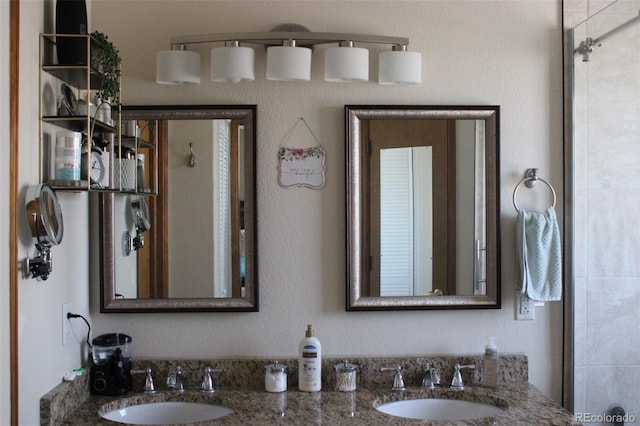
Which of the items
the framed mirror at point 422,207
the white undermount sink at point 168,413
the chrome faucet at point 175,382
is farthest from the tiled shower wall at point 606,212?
the chrome faucet at point 175,382

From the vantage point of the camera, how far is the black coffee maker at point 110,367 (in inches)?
90.0

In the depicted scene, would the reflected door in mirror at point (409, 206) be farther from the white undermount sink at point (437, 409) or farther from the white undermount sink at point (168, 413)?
the white undermount sink at point (168, 413)

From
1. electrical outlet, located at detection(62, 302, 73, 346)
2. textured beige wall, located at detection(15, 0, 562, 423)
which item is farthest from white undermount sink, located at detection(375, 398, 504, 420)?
electrical outlet, located at detection(62, 302, 73, 346)

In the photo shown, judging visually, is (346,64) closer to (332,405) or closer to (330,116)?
(330,116)

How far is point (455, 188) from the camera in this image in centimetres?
243

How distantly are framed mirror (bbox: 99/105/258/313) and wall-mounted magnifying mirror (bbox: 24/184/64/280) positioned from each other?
0.45 metres

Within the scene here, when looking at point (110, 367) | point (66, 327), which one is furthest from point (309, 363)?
point (66, 327)

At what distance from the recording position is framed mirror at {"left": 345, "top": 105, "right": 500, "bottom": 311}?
2.41m

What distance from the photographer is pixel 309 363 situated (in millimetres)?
2299

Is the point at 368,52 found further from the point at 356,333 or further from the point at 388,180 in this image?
the point at 356,333

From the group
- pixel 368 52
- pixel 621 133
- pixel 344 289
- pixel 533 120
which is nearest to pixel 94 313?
pixel 344 289

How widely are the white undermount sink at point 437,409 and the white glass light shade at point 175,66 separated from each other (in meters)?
1.27

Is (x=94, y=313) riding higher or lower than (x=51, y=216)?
lower

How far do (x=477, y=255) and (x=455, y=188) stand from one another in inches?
9.9
